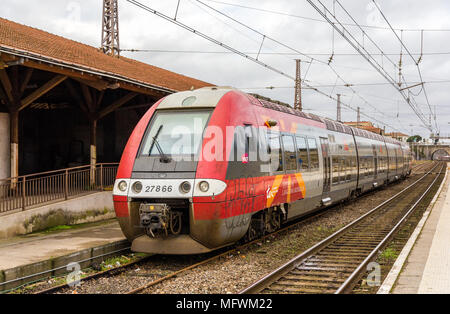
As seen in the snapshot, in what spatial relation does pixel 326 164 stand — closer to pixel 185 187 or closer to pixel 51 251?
Answer: pixel 185 187

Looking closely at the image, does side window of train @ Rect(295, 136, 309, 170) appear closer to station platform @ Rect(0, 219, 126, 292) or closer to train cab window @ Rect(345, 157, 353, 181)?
station platform @ Rect(0, 219, 126, 292)

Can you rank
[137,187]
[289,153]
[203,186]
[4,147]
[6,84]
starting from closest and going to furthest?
[203,186], [137,187], [289,153], [6,84], [4,147]

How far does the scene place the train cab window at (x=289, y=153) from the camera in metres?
10.5

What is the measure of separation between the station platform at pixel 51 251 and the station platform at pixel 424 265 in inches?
199

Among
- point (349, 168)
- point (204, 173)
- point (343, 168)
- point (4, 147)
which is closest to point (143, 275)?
point (204, 173)

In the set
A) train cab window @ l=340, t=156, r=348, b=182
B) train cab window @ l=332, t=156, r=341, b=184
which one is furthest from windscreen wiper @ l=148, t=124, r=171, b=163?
train cab window @ l=340, t=156, r=348, b=182

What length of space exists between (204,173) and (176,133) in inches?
45.6

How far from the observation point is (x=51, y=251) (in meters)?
8.41

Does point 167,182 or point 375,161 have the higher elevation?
point 375,161

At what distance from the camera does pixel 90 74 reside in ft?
40.1

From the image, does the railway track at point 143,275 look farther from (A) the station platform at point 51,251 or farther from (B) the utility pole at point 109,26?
(B) the utility pole at point 109,26

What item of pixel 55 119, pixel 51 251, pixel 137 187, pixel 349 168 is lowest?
pixel 51 251
